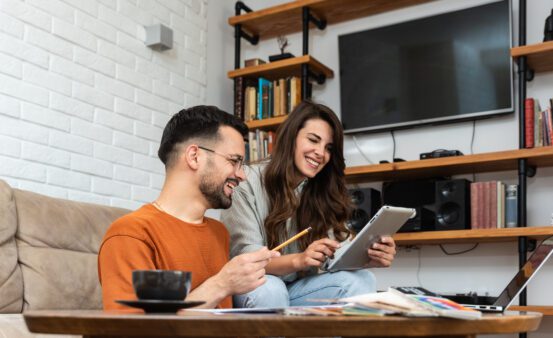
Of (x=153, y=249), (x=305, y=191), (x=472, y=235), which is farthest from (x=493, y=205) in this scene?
(x=153, y=249)

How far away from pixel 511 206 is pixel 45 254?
2.02m

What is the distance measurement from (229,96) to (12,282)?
2.26m

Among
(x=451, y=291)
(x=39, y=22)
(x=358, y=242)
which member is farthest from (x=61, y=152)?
(x=451, y=291)

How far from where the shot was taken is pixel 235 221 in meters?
1.98

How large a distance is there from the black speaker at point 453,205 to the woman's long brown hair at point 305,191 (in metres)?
0.96

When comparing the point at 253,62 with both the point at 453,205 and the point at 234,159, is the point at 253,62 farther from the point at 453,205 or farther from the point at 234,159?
the point at 234,159

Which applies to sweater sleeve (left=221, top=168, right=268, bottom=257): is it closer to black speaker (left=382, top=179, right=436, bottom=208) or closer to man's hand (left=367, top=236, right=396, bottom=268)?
man's hand (left=367, top=236, right=396, bottom=268)

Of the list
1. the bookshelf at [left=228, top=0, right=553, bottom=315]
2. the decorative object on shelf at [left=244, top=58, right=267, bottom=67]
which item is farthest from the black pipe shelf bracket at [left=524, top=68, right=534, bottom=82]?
the decorative object on shelf at [left=244, top=58, right=267, bottom=67]

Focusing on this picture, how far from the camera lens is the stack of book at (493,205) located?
9.95ft

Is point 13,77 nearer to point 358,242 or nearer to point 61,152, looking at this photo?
point 61,152

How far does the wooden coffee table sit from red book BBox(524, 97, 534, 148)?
2351 mm

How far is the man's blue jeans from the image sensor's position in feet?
5.84

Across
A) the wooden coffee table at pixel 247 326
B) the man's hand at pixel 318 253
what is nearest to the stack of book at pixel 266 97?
the man's hand at pixel 318 253

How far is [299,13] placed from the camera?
151 inches
